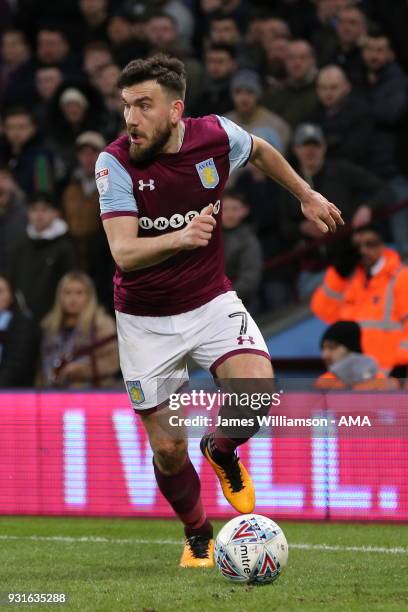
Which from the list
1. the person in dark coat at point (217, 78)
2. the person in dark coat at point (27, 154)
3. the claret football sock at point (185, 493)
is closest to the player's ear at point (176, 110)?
the claret football sock at point (185, 493)

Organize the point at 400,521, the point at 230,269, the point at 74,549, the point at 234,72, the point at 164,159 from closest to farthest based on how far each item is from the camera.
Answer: the point at 164,159 < the point at 74,549 < the point at 400,521 < the point at 230,269 < the point at 234,72

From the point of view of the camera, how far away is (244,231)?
42.4 ft

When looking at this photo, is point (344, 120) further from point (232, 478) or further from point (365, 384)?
point (232, 478)

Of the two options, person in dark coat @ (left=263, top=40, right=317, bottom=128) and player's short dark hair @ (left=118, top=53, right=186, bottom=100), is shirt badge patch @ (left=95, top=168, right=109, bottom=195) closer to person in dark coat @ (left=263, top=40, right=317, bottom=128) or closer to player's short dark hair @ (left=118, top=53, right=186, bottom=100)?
player's short dark hair @ (left=118, top=53, right=186, bottom=100)

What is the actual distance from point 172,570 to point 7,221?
7027 mm

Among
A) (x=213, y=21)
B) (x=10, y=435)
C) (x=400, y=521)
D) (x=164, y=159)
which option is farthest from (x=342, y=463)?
(x=213, y=21)

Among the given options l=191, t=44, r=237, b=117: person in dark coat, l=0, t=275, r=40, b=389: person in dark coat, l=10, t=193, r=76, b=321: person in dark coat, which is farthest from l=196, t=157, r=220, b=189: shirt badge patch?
l=191, t=44, r=237, b=117: person in dark coat

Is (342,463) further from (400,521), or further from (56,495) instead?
(56,495)

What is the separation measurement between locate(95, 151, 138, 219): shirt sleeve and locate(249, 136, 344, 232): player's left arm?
87cm

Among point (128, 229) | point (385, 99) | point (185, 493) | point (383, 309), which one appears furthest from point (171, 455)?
point (385, 99)

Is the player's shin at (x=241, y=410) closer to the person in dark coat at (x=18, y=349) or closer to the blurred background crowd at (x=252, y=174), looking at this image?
the blurred background crowd at (x=252, y=174)

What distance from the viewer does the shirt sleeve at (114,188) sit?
7.26m

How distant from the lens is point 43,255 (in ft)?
44.2

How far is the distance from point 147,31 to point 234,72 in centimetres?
154
